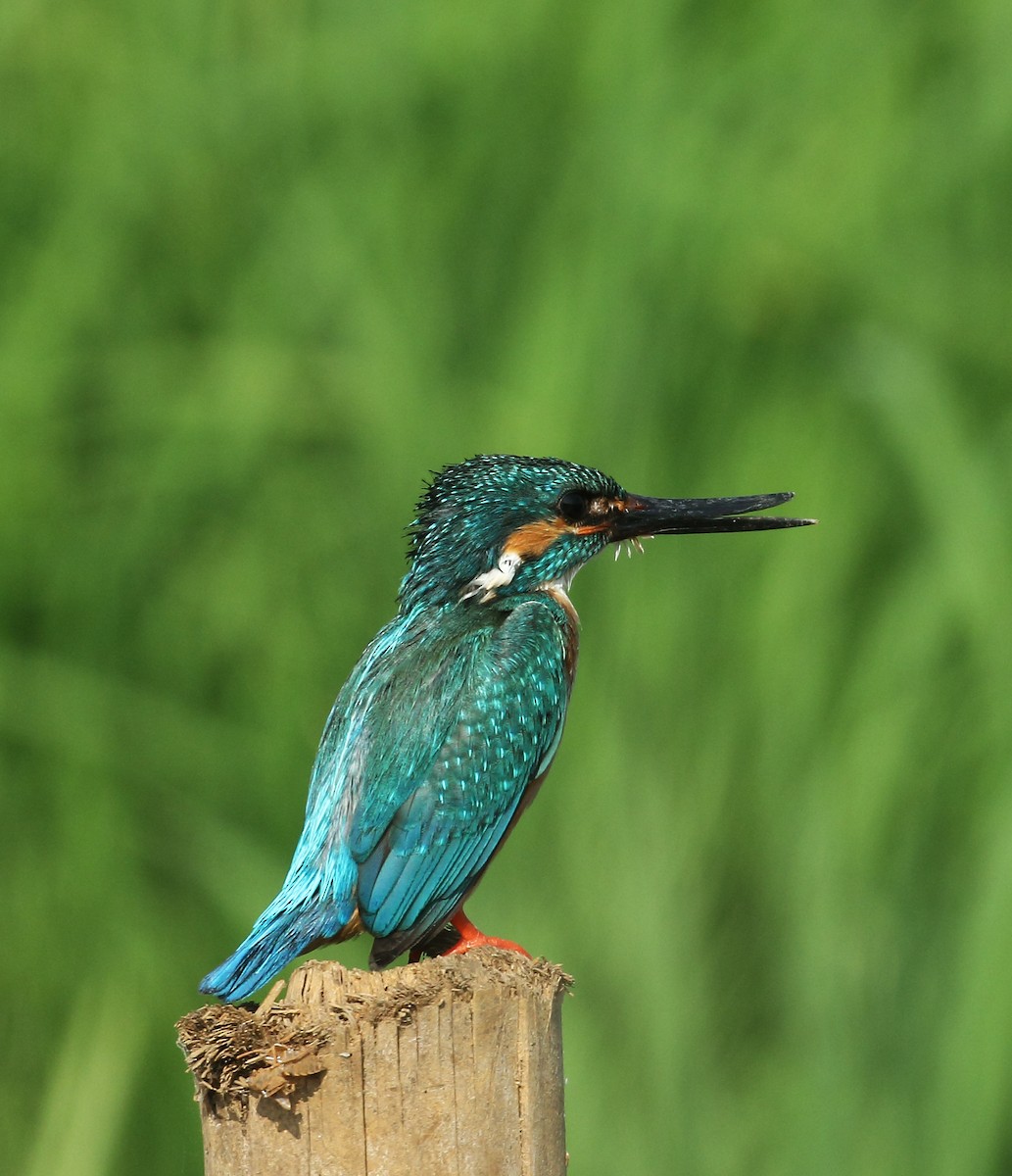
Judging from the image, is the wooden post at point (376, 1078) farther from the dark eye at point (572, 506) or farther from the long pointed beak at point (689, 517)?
the long pointed beak at point (689, 517)

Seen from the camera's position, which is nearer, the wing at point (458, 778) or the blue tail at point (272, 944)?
the blue tail at point (272, 944)

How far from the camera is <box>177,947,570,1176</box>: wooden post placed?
6.99 feet

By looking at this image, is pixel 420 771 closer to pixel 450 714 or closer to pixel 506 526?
pixel 450 714

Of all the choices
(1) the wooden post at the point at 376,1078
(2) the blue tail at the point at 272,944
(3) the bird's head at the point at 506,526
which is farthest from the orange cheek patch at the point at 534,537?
(1) the wooden post at the point at 376,1078

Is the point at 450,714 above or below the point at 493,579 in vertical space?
below

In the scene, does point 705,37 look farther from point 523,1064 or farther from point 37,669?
point 523,1064

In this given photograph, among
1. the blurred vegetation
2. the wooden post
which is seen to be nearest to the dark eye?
the blurred vegetation

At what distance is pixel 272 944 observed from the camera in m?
2.79

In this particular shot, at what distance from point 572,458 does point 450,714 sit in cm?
178

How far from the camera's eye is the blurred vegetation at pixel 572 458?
4.67 m

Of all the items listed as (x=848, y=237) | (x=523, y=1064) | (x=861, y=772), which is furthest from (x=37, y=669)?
(x=523, y=1064)

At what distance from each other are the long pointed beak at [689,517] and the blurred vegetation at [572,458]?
1023mm

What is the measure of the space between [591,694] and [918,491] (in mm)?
1154

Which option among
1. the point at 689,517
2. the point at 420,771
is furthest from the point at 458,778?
the point at 689,517
